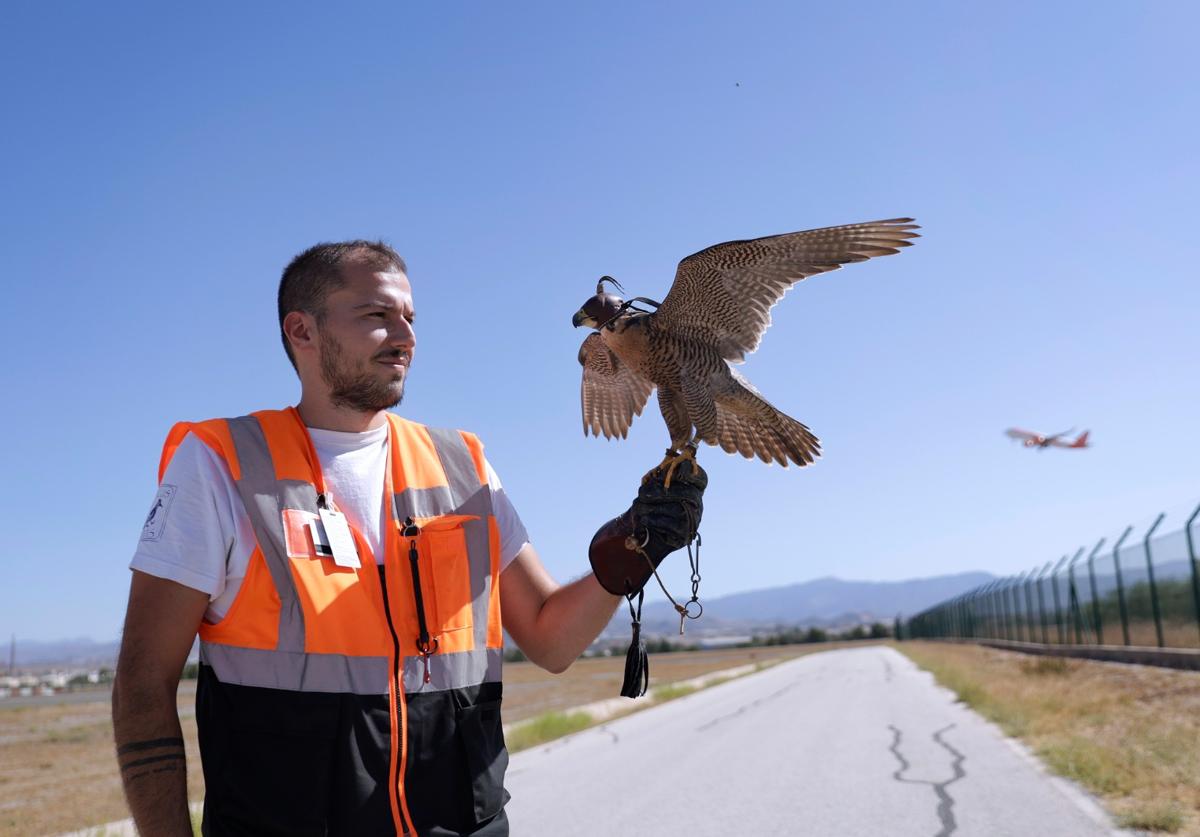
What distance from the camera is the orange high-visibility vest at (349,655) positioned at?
1.94m

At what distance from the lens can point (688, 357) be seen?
156 inches

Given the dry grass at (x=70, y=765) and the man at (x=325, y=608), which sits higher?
the man at (x=325, y=608)

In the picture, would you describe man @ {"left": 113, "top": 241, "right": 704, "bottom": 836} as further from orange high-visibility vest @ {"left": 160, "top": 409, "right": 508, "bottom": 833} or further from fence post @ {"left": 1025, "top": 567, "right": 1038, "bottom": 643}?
fence post @ {"left": 1025, "top": 567, "right": 1038, "bottom": 643}

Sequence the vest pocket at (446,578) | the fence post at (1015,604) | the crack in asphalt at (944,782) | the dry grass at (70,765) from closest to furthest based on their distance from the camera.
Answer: the vest pocket at (446,578), the crack in asphalt at (944,782), the dry grass at (70,765), the fence post at (1015,604)

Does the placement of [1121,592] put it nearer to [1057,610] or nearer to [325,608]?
[1057,610]

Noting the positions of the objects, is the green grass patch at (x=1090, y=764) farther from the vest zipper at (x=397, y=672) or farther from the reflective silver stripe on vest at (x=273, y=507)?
the reflective silver stripe on vest at (x=273, y=507)

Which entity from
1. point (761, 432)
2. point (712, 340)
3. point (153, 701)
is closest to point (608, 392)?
point (712, 340)

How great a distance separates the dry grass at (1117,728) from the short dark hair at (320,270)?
5.63m

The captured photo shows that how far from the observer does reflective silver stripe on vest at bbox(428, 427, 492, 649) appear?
2.27 meters

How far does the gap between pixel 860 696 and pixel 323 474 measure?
1668 centimetres

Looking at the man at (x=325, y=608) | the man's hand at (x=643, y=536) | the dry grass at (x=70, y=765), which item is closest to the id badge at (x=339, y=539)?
the man at (x=325, y=608)

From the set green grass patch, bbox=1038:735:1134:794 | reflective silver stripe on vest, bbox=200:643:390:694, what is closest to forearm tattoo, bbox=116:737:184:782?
reflective silver stripe on vest, bbox=200:643:390:694

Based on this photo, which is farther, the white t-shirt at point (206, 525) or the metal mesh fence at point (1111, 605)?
the metal mesh fence at point (1111, 605)

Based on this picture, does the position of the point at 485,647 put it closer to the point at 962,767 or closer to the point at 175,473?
the point at 175,473
